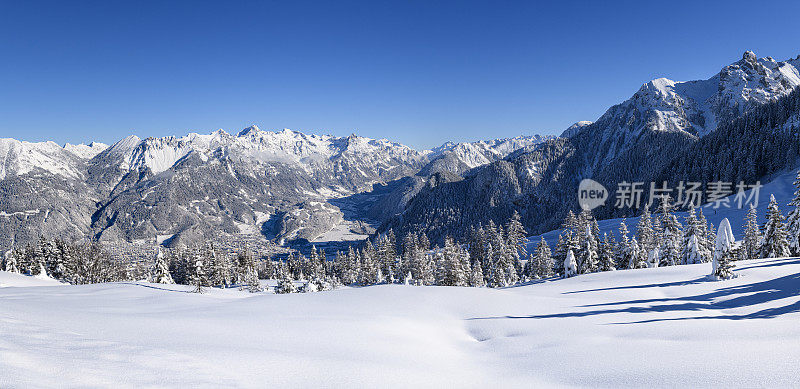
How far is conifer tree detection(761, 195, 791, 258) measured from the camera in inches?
1566

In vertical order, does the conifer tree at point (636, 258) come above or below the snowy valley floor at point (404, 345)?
below

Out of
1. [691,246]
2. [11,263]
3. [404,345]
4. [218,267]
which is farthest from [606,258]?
[11,263]

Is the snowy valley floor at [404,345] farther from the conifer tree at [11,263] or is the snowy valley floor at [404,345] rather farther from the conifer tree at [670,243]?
the conifer tree at [11,263]

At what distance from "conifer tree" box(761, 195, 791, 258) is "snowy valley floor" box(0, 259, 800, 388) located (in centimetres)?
3814

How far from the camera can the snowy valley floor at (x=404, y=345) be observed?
16.4 feet

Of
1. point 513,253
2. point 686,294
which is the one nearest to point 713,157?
point 513,253

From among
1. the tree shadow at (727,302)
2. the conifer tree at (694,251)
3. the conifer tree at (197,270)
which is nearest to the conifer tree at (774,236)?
the conifer tree at (694,251)

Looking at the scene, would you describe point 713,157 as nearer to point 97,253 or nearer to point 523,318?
point 523,318

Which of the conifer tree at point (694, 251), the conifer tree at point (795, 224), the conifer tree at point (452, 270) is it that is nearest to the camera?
the conifer tree at point (795, 224)

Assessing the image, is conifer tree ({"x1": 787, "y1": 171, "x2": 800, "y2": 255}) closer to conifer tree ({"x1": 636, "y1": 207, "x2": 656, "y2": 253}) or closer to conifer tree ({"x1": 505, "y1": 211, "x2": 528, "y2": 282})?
conifer tree ({"x1": 636, "y1": 207, "x2": 656, "y2": 253})

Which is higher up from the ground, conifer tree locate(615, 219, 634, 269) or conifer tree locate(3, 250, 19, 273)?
conifer tree locate(3, 250, 19, 273)

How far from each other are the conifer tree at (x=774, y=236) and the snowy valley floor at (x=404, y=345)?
38.1 metres

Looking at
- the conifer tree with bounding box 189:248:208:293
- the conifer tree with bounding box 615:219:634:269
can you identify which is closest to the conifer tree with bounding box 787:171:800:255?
the conifer tree with bounding box 615:219:634:269

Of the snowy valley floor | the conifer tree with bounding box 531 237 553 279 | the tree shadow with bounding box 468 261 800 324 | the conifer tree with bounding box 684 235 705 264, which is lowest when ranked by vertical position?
the conifer tree with bounding box 531 237 553 279
